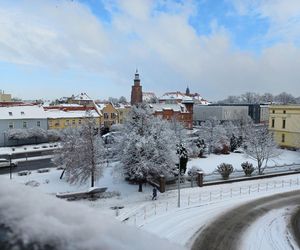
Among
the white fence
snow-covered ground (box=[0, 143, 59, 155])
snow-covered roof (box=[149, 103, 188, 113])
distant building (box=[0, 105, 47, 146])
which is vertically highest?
snow-covered roof (box=[149, 103, 188, 113])

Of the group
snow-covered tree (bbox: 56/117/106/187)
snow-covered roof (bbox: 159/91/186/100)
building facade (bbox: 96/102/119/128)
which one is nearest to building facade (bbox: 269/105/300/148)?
building facade (bbox: 96/102/119/128)

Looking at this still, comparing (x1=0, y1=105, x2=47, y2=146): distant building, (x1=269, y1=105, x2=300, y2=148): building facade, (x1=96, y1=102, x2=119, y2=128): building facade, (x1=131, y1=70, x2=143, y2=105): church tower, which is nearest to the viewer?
(x1=0, y1=105, x2=47, y2=146): distant building

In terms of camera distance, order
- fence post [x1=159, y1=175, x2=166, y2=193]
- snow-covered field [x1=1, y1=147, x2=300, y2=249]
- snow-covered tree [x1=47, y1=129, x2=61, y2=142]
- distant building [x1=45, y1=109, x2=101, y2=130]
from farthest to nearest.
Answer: distant building [x1=45, y1=109, x2=101, y2=130] → snow-covered tree [x1=47, y1=129, x2=61, y2=142] → fence post [x1=159, y1=175, x2=166, y2=193] → snow-covered field [x1=1, y1=147, x2=300, y2=249]

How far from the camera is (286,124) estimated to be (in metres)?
55.4

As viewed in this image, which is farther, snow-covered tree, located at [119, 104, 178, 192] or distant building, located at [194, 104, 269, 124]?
distant building, located at [194, 104, 269, 124]

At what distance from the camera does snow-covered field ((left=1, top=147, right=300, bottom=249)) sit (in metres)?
19.3

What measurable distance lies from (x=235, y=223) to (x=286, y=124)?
133 feet

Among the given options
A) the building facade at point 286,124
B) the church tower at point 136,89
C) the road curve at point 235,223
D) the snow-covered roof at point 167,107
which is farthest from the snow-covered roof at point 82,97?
the road curve at point 235,223

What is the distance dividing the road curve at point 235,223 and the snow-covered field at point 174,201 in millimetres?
588

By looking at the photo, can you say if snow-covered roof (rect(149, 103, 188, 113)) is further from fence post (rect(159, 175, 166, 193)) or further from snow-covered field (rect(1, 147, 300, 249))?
fence post (rect(159, 175, 166, 193))

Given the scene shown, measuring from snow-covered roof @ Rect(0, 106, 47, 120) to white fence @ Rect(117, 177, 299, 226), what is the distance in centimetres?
3679

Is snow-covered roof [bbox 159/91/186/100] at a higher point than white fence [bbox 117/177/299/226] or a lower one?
higher

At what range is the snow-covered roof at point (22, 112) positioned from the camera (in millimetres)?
53094

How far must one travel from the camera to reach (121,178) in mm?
30344
